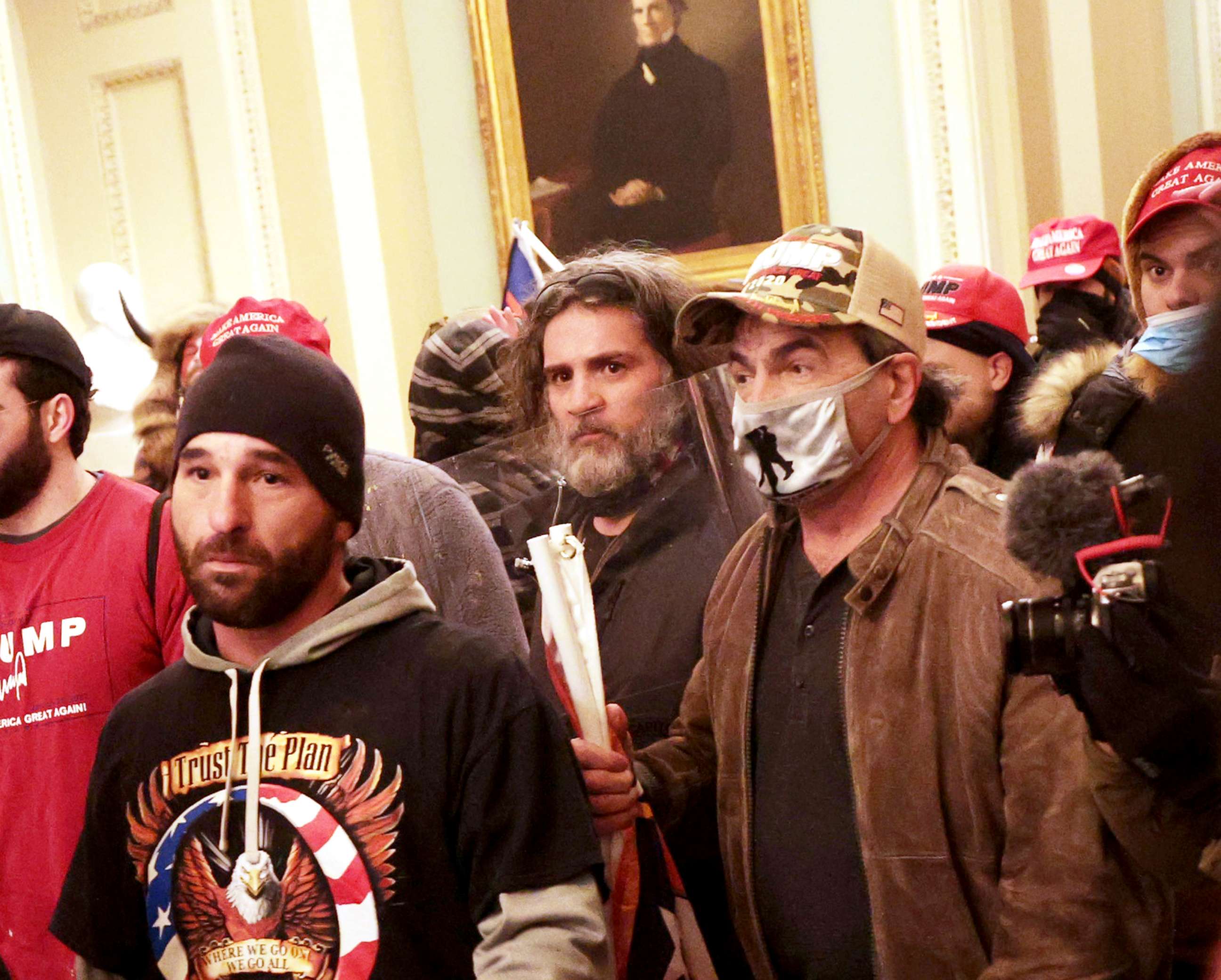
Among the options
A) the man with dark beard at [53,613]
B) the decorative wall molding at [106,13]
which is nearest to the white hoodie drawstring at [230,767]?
the man with dark beard at [53,613]

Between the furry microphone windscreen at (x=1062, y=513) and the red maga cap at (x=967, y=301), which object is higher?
the red maga cap at (x=967, y=301)

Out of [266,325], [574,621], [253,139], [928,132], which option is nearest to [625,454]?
[574,621]

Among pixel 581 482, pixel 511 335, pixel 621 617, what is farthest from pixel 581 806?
pixel 511 335

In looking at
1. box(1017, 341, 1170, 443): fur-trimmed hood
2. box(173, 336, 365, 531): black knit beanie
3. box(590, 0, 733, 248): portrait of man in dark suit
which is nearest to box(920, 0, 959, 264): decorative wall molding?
box(590, 0, 733, 248): portrait of man in dark suit

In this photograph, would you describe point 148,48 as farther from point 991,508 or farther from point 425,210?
point 991,508

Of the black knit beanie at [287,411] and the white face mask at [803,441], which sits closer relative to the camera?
the black knit beanie at [287,411]

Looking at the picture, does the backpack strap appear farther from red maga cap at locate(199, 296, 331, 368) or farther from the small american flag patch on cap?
the small american flag patch on cap

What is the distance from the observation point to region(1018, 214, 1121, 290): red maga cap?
4.99 meters

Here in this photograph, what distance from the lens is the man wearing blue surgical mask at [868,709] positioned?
208 cm

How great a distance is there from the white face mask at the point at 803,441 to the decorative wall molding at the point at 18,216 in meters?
4.31

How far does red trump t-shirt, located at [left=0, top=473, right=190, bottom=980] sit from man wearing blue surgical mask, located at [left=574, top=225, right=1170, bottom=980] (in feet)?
3.33

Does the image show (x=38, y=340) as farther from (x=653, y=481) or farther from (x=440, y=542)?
(x=653, y=481)

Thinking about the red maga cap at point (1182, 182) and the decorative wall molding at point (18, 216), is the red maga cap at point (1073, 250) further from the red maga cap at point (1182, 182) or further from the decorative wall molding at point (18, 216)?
the decorative wall molding at point (18, 216)

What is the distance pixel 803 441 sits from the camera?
244cm
